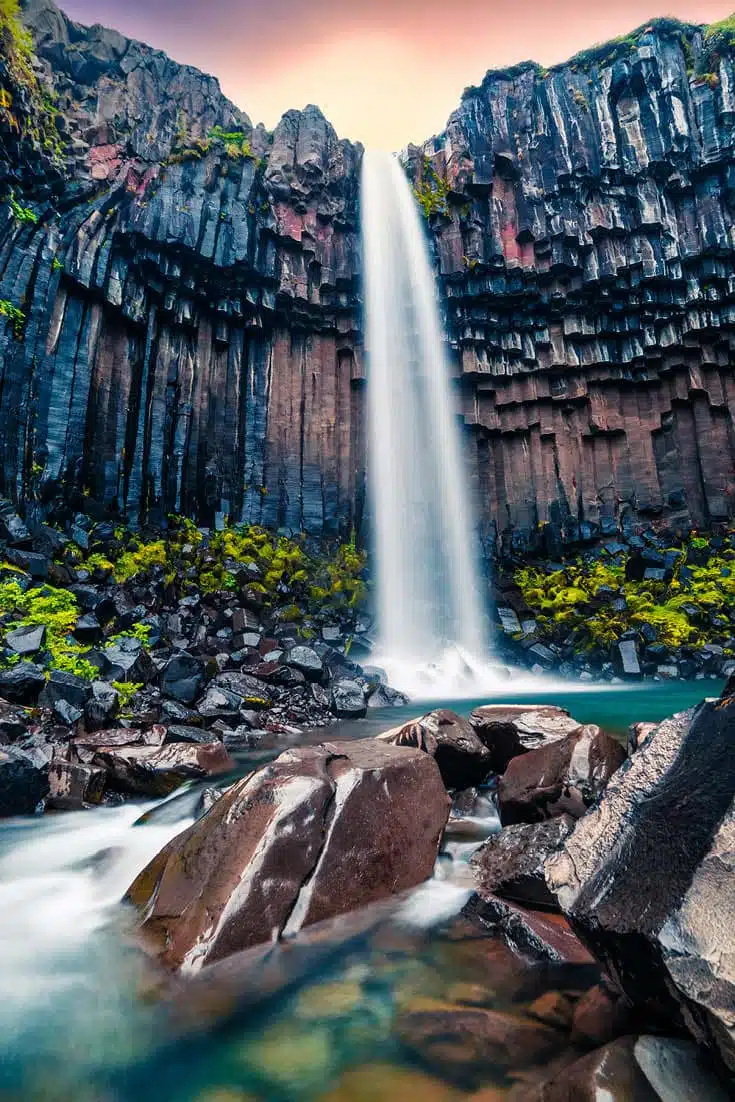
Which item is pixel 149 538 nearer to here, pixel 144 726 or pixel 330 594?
pixel 330 594

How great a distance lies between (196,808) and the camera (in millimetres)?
5770

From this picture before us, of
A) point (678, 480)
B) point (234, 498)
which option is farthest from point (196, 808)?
point (678, 480)

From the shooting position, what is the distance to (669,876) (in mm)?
2221

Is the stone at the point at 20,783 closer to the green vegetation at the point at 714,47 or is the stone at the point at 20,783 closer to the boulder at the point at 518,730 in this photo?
the boulder at the point at 518,730

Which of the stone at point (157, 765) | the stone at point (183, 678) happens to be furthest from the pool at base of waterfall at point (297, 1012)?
the stone at point (183, 678)

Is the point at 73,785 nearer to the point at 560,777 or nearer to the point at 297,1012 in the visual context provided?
the point at 297,1012

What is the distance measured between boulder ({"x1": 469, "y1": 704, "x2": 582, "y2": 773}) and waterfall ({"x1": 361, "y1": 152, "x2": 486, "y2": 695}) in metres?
16.5

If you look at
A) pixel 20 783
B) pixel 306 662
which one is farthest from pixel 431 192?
pixel 20 783

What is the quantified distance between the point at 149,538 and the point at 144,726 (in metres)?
10.8

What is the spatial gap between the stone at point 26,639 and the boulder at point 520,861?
822cm

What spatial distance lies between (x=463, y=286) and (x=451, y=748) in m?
23.2

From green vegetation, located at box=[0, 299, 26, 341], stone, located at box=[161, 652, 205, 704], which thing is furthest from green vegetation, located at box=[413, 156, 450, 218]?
stone, located at box=[161, 652, 205, 704]

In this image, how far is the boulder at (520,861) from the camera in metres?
3.84

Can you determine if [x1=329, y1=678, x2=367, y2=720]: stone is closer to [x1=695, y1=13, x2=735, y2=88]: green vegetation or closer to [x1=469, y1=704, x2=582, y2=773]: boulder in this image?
[x1=469, y1=704, x2=582, y2=773]: boulder
